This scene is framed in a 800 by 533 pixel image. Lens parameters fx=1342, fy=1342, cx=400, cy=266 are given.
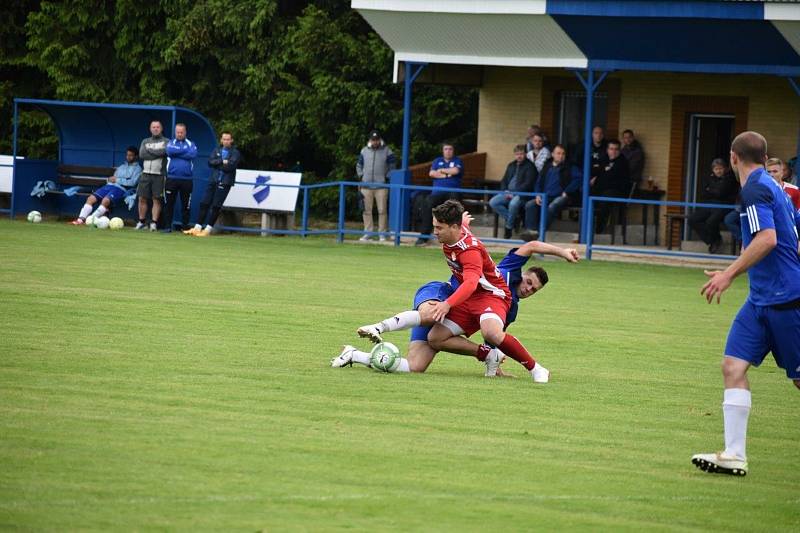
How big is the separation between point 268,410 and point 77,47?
2529cm

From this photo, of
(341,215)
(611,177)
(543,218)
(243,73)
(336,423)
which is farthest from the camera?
(243,73)

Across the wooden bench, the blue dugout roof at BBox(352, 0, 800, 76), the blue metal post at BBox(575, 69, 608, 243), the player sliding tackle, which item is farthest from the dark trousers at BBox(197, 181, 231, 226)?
the player sliding tackle

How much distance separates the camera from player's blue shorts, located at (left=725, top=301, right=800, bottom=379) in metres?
7.11

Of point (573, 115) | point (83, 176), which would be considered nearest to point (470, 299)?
point (573, 115)

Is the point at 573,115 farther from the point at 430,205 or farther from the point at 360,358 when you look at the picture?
the point at 360,358

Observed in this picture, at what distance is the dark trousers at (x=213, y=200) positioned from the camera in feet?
77.0

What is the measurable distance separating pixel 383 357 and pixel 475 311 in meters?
0.76

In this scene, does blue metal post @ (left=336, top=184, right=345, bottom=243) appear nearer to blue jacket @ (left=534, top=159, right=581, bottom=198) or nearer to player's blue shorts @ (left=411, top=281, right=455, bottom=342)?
blue jacket @ (left=534, top=159, right=581, bottom=198)

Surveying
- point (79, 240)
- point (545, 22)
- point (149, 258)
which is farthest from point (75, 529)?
point (545, 22)

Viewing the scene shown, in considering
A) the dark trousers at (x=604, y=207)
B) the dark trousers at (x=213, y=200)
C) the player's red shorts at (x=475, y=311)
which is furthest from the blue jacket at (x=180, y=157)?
the player's red shorts at (x=475, y=311)

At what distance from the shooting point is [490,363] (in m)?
10.3

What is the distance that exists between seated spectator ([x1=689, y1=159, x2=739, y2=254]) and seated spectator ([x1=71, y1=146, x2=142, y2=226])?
9.93m

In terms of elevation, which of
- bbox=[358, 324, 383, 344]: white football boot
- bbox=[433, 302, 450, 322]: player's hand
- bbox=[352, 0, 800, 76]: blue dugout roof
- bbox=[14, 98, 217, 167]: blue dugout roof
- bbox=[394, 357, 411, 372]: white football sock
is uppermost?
bbox=[352, 0, 800, 76]: blue dugout roof

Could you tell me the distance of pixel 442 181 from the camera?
23.5m
